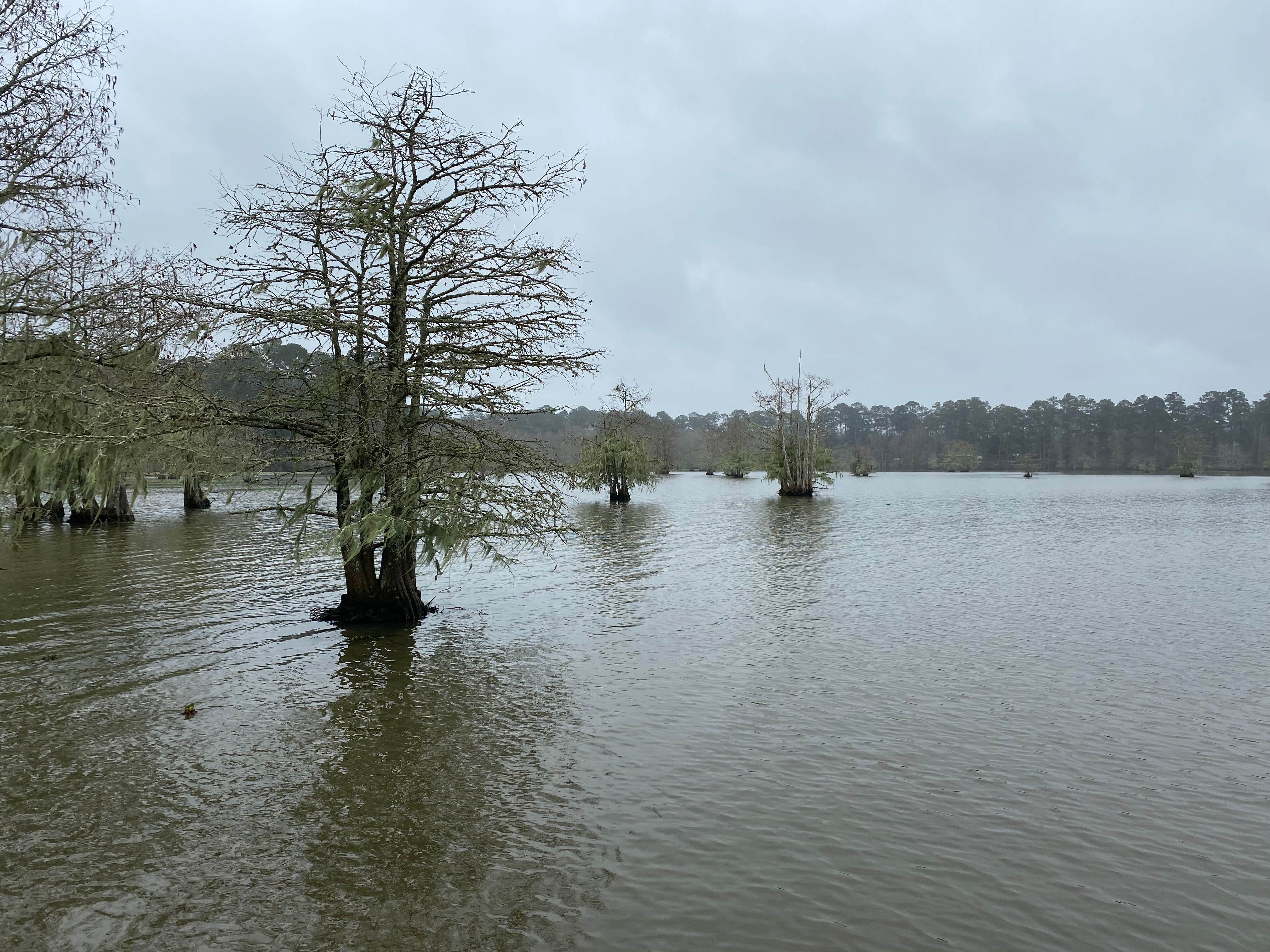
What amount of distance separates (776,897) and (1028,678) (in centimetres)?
648

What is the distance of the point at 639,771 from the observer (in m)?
7.20

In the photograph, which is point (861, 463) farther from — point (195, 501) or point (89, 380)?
point (89, 380)

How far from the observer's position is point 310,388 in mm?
11945

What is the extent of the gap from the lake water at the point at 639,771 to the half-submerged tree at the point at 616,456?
27.2 meters

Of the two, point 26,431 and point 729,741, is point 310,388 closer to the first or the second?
point 26,431

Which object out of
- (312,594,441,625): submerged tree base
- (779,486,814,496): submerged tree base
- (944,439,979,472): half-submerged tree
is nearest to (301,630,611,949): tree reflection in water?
(312,594,441,625): submerged tree base

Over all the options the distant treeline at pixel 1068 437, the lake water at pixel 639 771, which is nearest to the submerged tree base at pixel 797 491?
the lake water at pixel 639 771

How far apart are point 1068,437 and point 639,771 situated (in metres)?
171

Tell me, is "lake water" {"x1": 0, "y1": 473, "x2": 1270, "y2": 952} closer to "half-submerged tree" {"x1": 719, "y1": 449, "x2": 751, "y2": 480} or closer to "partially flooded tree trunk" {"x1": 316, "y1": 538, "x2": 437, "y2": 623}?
"partially flooded tree trunk" {"x1": 316, "y1": 538, "x2": 437, "y2": 623}

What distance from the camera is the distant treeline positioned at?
441ft

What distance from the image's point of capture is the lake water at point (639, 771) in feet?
16.0

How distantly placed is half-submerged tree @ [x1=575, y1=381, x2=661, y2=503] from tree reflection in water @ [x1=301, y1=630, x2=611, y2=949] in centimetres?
3260

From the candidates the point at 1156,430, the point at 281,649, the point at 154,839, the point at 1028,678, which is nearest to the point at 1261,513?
the point at 1028,678

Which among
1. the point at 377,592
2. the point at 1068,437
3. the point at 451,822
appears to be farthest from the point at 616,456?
the point at 1068,437
